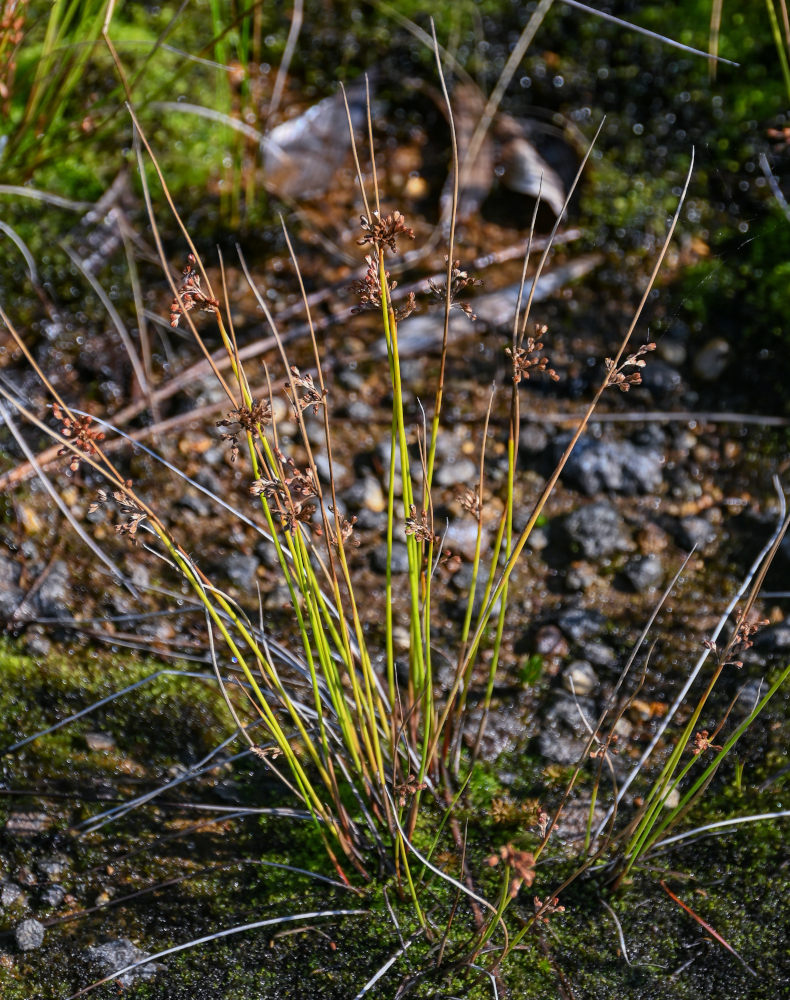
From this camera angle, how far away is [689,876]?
1.41 metres

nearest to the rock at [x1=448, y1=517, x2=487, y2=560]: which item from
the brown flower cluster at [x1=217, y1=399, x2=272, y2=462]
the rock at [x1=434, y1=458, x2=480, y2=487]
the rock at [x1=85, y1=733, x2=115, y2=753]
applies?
the rock at [x1=434, y1=458, x2=480, y2=487]

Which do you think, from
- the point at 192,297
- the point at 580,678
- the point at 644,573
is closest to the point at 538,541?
the point at 644,573

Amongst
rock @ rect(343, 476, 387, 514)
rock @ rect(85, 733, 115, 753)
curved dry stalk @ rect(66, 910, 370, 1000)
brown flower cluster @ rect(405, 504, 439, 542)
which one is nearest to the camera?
brown flower cluster @ rect(405, 504, 439, 542)

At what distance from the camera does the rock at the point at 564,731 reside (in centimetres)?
162

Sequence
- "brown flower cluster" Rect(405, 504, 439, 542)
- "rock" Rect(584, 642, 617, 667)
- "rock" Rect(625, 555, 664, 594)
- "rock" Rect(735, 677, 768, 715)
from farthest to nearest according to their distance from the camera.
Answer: "rock" Rect(625, 555, 664, 594), "rock" Rect(584, 642, 617, 667), "rock" Rect(735, 677, 768, 715), "brown flower cluster" Rect(405, 504, 439, 542)

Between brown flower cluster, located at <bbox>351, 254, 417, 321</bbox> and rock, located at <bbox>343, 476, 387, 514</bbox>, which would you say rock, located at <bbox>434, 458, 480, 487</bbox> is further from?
brown flower cluster, located at <bbox>351, 254, 417, 321</bbox>

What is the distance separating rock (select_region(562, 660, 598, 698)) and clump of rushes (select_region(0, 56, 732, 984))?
17 cm

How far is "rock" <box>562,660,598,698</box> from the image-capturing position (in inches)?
67.9

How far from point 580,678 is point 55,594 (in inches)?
43.3

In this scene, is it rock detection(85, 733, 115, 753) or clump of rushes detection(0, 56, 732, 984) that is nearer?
clump of rushes detection(0, 56, 732, 984)

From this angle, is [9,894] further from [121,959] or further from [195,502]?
[195,502]

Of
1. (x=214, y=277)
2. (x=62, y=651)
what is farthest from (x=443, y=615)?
(x=214, y=277)

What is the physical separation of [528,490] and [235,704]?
2.85ft

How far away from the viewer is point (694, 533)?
1.96m
